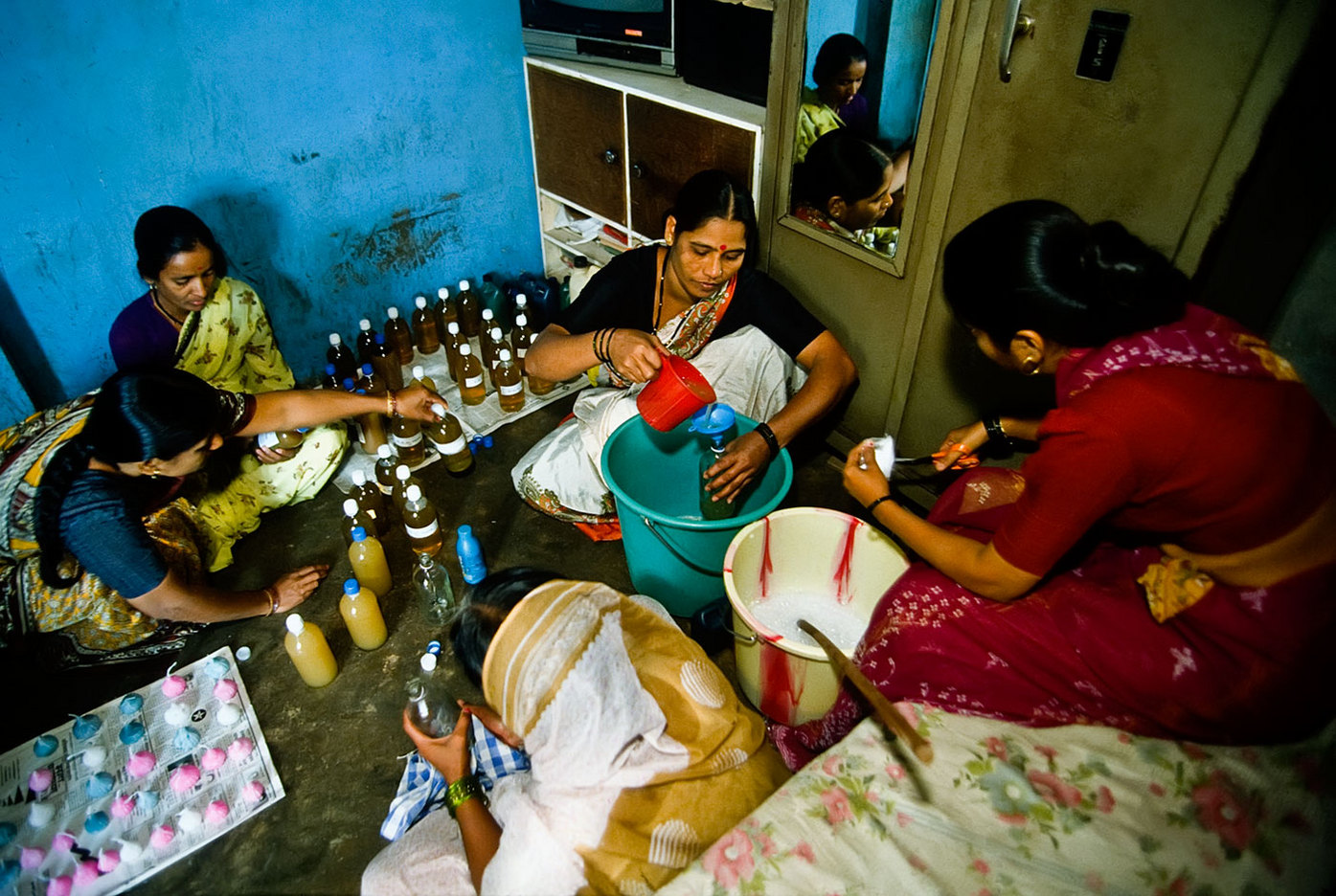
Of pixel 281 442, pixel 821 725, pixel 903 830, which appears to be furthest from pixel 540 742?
pixel 281 442

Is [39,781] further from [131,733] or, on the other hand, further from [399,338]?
[399,338]

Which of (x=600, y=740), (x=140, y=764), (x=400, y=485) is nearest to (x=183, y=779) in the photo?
(x=140, y=764)

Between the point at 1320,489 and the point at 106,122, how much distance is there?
345 cm

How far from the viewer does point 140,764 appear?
185cm

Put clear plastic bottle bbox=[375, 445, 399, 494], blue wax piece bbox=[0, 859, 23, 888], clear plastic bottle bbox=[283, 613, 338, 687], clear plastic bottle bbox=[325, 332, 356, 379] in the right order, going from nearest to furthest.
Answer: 1. blue wax piece bbox=[0, 859, 23, 888]
2. clear plastic bottle bbox=[283, 613, 338, 687]
3. clear plastic bottle bbox=[375, 445, 399, 494]
4. clear plastic bottle bbox=[325, 332, 356, 379]

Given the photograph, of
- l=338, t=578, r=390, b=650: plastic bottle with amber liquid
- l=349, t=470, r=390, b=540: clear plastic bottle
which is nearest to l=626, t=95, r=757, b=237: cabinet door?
l=349, t=470, r=390, b=540: clear plastic bottle

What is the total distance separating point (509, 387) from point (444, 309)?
2.13ft

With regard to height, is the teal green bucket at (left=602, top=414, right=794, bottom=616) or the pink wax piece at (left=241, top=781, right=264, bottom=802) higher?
the teal green bucket at (left=602, top=414, right=794, bottom=616)

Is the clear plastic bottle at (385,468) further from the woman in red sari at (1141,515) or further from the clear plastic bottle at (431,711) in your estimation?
the woman in red sari at (1141,515)

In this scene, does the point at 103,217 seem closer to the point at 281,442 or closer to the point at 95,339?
the point at 95,339

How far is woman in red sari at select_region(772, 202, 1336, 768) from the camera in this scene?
128 centimetres

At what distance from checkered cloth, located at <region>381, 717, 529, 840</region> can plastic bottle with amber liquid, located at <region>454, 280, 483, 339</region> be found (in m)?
2.17

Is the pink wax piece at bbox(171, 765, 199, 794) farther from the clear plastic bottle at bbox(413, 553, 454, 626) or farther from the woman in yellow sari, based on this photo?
the woman in yellow sari

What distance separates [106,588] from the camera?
2.05m
